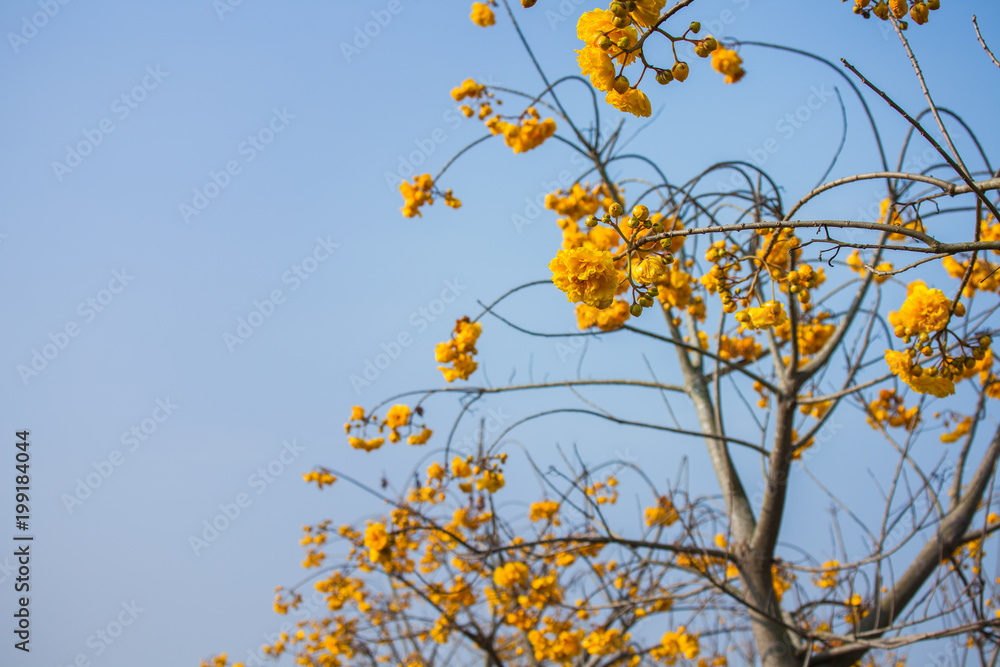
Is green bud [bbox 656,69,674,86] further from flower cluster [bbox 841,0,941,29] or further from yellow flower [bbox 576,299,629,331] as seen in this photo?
yellow flower [bbox 576,299,629,331]

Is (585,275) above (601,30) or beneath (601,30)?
beneath

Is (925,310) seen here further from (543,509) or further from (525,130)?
(543,509)

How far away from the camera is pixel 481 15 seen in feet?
10.8

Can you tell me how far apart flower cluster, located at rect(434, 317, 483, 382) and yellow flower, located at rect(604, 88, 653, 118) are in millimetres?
1667

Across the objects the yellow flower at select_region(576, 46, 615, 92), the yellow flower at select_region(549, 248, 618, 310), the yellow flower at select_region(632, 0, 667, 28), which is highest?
the yellow flower at select_region(576, 46, 615, 92)

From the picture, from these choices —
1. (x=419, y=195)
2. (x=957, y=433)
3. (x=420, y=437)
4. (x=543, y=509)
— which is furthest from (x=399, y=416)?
(x=957, y=433)

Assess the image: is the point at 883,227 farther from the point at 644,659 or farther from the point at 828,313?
the point at 644,659

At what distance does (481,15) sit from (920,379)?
277 centimetres

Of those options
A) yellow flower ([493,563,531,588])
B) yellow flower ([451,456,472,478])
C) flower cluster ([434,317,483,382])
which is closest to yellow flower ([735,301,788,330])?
flower cluster ([434,317,483,382])

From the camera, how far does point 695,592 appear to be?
3191mm

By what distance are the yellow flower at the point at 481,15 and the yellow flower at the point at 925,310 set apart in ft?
8.44

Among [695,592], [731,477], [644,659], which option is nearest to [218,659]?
[644,659]

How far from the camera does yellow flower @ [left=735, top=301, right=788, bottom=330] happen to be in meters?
1.58

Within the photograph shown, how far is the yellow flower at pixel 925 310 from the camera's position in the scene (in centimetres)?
160
